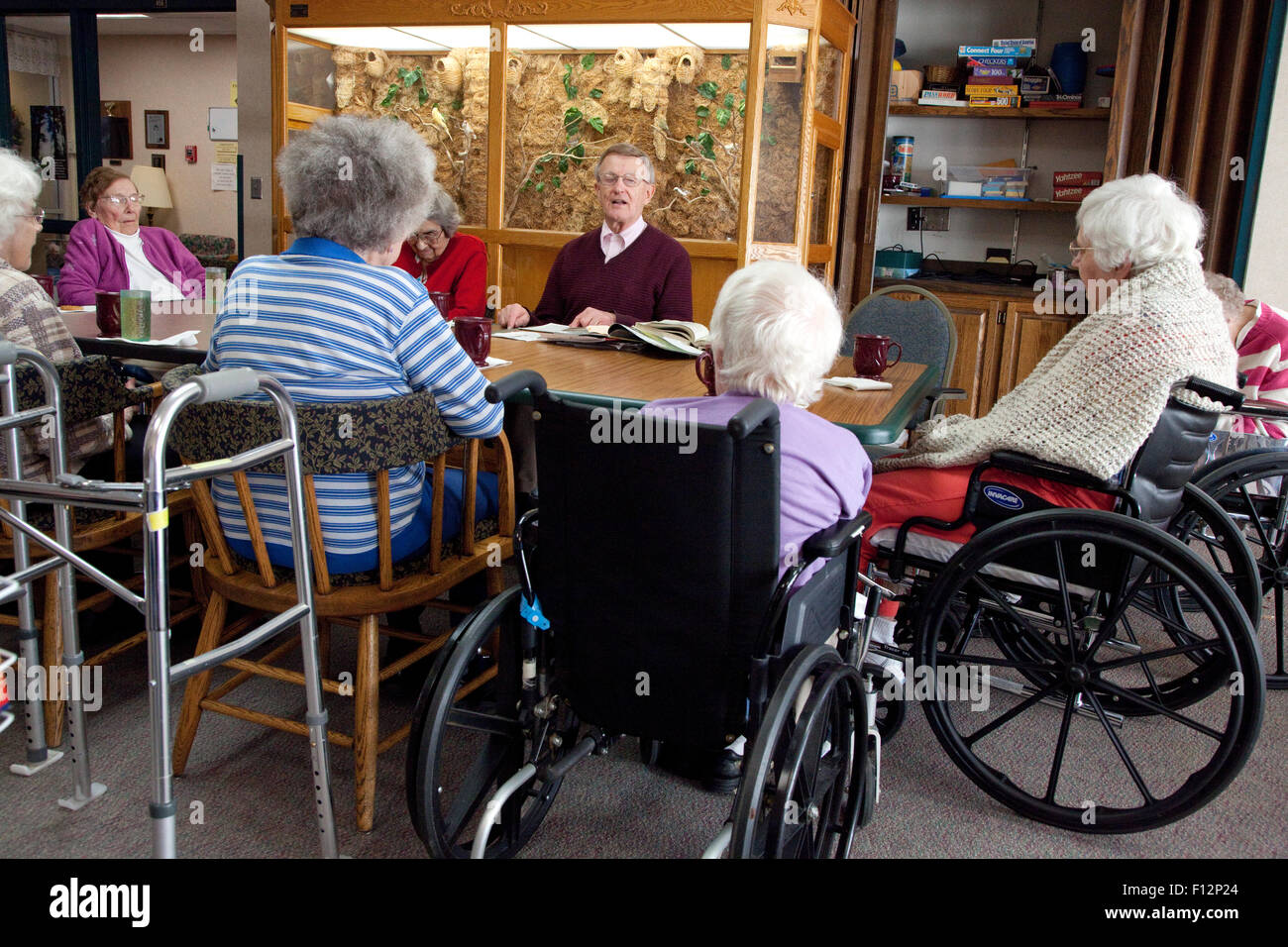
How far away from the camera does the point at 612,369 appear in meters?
2.29

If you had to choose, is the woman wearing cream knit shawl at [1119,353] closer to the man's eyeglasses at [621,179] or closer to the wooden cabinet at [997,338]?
the man's eyeglasses at [621,179]

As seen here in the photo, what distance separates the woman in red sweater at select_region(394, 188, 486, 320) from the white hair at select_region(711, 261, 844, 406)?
1930 mm

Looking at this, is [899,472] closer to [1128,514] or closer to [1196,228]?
[1128,514]

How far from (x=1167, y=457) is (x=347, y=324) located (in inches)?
60.4

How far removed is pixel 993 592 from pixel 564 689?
2.87 ft

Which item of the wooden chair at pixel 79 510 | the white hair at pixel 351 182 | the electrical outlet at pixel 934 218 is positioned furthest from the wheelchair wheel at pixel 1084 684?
the electrical outlet at pixel 934 218

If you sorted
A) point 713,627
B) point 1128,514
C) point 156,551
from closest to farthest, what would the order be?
point 156,551 < point 713,627 < point 1128,514

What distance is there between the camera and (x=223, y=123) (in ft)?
25.1

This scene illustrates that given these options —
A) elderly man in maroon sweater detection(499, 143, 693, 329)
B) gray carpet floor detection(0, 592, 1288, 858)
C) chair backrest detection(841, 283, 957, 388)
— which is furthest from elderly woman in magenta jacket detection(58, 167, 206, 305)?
chair backrest detection(841, 283, 957, 388)

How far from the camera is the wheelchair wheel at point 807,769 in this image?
1227 millimetres

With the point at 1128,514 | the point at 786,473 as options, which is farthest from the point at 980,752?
the point at 786,473

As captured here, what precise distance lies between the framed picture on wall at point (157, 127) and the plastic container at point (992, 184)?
6658 mm

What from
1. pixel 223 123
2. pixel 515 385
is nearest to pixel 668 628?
pixel 515 385

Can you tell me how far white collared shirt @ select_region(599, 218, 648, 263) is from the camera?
11.3ft
